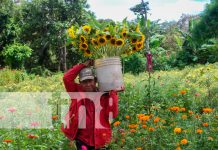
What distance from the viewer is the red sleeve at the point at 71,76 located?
3043 mm

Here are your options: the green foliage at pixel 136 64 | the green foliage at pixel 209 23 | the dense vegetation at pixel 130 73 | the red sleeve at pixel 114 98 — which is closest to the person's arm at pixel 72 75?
the red sleeve at pixel 114 98

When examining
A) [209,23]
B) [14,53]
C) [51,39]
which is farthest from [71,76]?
[51,39]

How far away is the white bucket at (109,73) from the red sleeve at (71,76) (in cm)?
18

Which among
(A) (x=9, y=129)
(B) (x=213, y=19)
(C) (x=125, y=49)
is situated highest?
(B) (x=213, y=19)

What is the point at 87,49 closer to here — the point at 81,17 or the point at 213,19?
the point at 213,19

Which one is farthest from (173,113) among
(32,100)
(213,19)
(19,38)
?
(19,38)

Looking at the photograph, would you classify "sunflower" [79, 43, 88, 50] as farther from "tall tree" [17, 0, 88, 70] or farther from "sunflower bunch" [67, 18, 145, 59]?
"tall tree" [17, 0, 88, 70]

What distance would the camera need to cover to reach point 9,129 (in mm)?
4023

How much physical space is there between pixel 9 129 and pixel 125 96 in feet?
6.42

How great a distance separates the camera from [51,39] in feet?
61.2

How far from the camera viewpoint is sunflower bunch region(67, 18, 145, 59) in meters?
2.97

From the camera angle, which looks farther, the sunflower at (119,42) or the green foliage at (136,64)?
the green foliage at (136,64)

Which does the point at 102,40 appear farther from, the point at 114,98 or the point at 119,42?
the point at 114,98

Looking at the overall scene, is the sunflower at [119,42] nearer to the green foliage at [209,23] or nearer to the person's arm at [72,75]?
the person's arm at [72,75]
